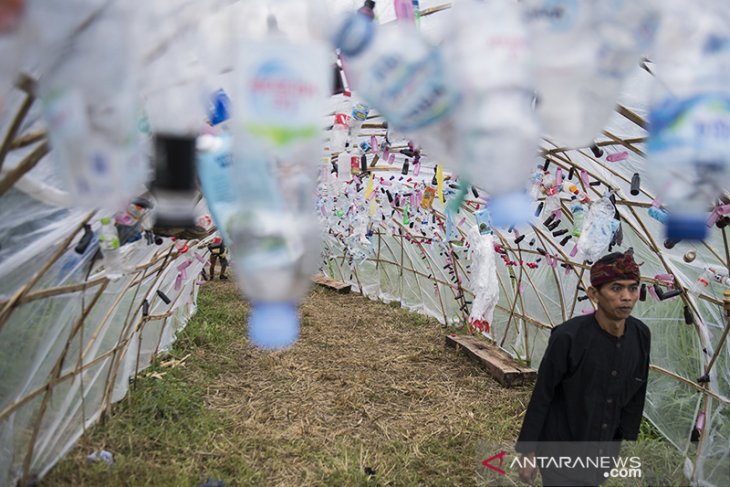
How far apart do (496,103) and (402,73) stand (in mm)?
239

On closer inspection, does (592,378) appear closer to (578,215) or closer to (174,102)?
(578,215)

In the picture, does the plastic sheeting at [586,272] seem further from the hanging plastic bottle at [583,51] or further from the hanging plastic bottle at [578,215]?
the hanging plastic bottle at [583,51]

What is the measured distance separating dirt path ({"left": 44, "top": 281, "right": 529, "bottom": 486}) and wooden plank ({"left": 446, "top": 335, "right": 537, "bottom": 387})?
0.62 ft

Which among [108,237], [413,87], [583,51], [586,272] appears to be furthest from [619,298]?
[586,272]

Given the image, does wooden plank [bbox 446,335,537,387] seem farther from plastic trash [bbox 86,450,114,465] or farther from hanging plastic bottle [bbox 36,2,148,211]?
hanging plastic bottle [bbox 36,2,148,211]

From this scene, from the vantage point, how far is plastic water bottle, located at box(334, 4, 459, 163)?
3.91ft

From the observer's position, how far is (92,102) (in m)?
0.99

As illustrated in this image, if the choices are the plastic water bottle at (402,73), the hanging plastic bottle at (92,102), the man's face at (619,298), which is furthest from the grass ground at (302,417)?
the plastic water bottle at (402,73)

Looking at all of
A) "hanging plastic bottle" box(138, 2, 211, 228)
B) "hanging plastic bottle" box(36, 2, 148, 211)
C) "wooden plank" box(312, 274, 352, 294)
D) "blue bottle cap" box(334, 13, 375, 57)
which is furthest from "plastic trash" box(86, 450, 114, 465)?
"wooden plank" box(312, 274, 352, 294)

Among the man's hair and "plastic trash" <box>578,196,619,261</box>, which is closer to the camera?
the man's hair

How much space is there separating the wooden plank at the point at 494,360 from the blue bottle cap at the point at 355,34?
610 cm

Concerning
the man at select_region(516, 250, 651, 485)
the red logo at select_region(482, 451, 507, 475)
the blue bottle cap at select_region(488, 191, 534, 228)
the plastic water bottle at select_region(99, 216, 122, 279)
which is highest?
the blue bottle cap at select_region(488, 191, 534, 228)

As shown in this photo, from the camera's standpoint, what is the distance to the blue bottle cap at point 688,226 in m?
1.19

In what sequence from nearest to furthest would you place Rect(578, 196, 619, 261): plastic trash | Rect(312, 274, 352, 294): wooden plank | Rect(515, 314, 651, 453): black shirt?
Rect(515, 314, 651, 453): black shirt, Rect(578, 196, 619, 261): plastic trash, Rect(312, 274, 352, 294): wooden plank
